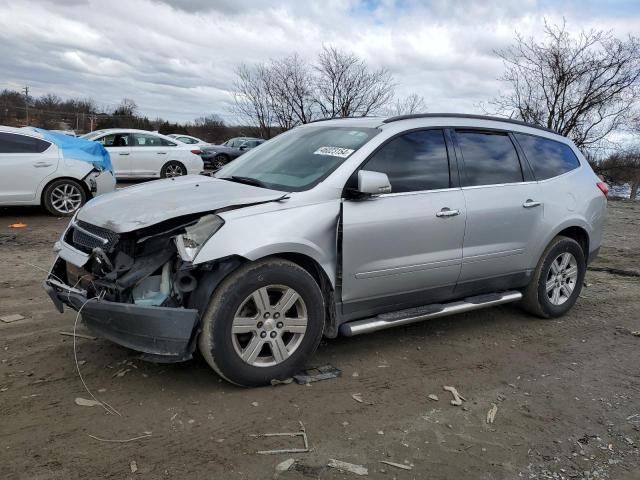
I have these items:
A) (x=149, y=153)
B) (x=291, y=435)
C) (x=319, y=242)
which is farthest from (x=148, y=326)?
A: (x=149, y=153)

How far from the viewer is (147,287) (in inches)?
134

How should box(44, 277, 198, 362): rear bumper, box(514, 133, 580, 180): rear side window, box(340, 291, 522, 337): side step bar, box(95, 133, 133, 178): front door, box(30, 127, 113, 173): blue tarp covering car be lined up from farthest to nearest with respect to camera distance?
box(95, 133, 133, 178): front door
box(30, 127, 113, 173): blue tarp covering car
box(514, 133, 580, 180): rear side window
box(340, 291, 522, 337): side step bar
box(44, 277, 198, 362): rear bumper

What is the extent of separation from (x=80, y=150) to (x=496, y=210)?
26.0 feet

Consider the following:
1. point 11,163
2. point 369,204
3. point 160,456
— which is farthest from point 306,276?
point 11,163

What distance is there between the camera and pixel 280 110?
28.0 metres

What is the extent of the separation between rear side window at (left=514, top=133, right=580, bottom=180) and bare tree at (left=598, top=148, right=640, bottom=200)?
61.4 ft

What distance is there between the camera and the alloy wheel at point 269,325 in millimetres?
3410

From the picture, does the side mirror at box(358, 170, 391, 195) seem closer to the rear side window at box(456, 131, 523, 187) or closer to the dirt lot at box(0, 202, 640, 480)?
the rear side window at box(456, 131, 523, 187)

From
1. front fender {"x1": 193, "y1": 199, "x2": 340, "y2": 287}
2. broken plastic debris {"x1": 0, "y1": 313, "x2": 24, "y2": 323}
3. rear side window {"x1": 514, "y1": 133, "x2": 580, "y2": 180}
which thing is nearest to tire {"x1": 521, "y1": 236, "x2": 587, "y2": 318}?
rear side window {"x1": 514, "y1": 133, "x2": 580, "y2": 180}

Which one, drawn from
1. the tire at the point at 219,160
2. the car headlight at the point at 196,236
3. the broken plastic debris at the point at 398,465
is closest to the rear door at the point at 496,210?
the broken plastic debris at the point at 398,465

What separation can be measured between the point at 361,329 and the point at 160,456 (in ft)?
5.18

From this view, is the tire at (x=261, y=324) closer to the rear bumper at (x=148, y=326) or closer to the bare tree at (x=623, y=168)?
the rear bumper at (x=148, y=326)

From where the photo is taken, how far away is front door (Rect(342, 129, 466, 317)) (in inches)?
150

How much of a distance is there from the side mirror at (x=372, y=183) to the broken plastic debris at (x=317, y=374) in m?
1.28
